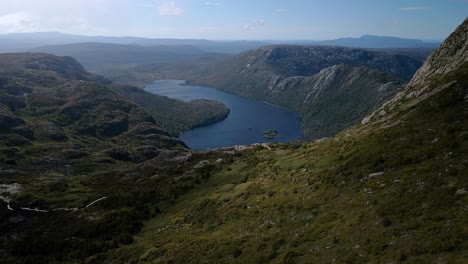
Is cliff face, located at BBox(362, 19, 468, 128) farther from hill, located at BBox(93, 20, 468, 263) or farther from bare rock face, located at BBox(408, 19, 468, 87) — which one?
hill, located at BBox(93, 20, 468, 263)

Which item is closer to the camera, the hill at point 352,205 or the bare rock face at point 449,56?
the hill at point 352,205

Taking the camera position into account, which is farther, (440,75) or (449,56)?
(449,56)

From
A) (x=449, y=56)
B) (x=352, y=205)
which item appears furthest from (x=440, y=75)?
(x=352, y=205)

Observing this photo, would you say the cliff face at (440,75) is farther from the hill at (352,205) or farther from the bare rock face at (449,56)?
the hill at (352,205)

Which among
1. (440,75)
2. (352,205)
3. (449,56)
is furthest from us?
(449,56)

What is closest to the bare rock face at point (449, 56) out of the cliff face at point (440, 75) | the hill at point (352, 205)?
the cliff face at point (440, 75)

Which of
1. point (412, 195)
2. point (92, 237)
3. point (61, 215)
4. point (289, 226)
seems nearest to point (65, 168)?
point (61, 215)

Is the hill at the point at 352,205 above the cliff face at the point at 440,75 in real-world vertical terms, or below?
below

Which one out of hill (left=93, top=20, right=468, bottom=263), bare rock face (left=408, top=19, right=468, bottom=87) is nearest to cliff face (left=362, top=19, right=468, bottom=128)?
bare rock face (left=408, top=19, right=468, bottom=87)

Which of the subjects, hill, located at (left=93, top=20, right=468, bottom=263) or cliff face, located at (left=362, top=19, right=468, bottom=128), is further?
cliff face, located at (left=362, top=19, right=468, bottom=128)

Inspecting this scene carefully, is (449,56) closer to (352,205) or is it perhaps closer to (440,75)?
(440,75)

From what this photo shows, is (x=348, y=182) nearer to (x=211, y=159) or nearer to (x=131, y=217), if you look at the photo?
(x=131, y=217)
